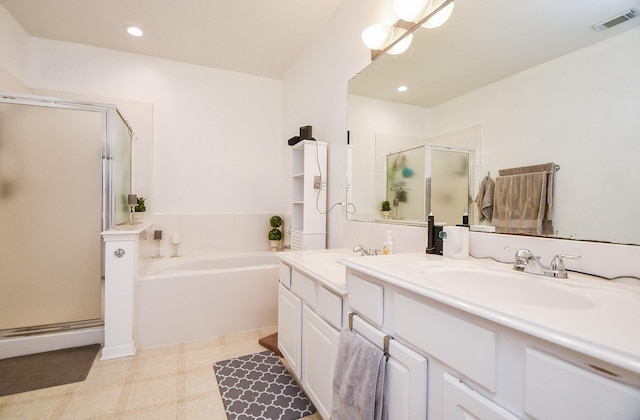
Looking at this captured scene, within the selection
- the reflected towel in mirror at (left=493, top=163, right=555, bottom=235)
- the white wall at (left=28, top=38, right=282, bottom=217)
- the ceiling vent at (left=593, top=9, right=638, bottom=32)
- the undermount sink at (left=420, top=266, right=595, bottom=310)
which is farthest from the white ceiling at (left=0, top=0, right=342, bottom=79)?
the undermount sink at (left=420, top=266, right=595, bottom=310)

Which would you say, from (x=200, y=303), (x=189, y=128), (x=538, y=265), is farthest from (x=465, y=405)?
(x=189, y=128)

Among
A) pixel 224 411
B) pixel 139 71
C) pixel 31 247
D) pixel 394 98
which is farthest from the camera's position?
pixel 139 71

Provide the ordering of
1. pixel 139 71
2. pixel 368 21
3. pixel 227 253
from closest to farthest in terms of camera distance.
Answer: pixel 368 21 → pixel 139 71 → pixel 227 253

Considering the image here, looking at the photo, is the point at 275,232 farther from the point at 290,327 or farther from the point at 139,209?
the point at 290,327

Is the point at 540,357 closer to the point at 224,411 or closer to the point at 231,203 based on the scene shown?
the point at 224,411

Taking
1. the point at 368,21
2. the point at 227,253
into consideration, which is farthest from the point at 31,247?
the point at 368,21

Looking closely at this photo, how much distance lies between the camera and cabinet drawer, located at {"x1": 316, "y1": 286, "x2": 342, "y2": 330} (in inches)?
46.0

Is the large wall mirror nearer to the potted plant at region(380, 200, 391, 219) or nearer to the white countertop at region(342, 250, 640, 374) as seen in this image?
the white countertop at region(342, 250, 640, 374)

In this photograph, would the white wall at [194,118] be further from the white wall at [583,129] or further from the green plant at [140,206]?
the white wall at [583,129]

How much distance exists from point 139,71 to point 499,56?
3.35 m

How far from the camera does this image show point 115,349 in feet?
6.70

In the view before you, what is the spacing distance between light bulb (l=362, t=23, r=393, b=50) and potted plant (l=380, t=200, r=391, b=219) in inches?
36.7

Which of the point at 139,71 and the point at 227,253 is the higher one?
the point at 139,71

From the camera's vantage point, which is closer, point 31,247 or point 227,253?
point 31,247
